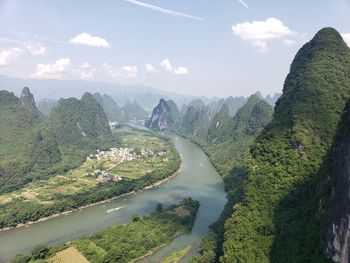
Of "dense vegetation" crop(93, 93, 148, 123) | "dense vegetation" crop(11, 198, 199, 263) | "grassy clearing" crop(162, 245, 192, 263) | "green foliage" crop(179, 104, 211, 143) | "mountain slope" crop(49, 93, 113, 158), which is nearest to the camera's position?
"dense vegetation" crop(11, 198, 199, 263)

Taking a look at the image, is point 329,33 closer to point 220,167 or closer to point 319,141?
point 319,141

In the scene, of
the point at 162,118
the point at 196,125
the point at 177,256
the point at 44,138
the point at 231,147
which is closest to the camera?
the point at 177,256

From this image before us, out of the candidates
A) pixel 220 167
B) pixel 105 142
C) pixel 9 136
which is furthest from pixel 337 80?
pixel 105 142

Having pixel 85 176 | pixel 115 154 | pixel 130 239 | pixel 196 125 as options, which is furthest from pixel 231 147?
pixel 196 125

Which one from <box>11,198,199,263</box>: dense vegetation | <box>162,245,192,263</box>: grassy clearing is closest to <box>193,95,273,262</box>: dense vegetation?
<box>162,245,192,263</box>: grassy clearing

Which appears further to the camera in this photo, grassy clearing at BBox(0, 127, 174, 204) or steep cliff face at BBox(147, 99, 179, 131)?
steep cliff face at BBox(147, 99, 179, 131)

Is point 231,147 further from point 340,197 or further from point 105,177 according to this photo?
point 340,197

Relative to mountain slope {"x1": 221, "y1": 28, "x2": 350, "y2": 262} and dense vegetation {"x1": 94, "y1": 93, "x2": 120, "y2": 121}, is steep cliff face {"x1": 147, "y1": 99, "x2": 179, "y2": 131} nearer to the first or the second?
dense vegetation {"x1": 94, "y1": 93, "x2": 120, "y2": 121}
